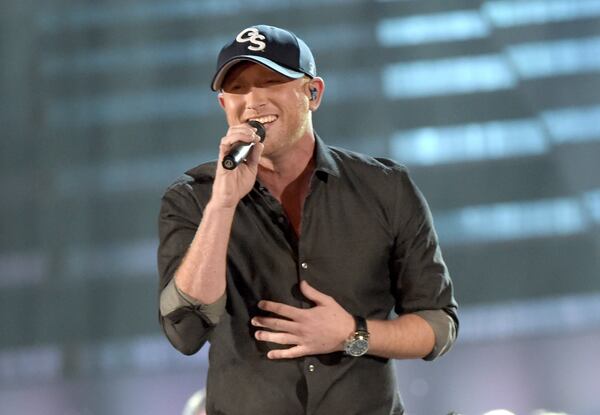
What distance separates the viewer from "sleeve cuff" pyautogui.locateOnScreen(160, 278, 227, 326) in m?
1.44

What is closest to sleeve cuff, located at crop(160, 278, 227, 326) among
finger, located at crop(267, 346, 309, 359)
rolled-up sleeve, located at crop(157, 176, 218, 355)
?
rolled-up sleeve, located at crop(157, 176, 218, 355)

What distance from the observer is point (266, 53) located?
4.94ft

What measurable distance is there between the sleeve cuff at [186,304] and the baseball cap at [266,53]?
1.11 feet

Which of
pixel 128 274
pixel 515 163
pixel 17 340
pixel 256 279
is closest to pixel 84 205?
pixel 128 274

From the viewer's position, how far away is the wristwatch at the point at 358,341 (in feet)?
4.73

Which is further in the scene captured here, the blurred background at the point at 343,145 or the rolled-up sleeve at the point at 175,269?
the blurred background at the point at 343,145

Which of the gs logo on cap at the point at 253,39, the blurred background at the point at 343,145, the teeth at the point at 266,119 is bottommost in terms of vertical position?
the blurred background at the point at 343,145

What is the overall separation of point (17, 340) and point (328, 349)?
10.8ft

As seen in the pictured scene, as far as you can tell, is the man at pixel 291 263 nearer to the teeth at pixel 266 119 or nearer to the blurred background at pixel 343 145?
the teeth at pixel 266 119

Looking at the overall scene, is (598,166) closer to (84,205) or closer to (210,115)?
(210,115)

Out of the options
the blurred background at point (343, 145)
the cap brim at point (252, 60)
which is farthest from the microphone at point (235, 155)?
the blurred background at point (343, 145)

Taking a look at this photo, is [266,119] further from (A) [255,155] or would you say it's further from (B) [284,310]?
(B) [284,310]

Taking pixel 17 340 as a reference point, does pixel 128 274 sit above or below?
above

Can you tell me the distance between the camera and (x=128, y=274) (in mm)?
4371
